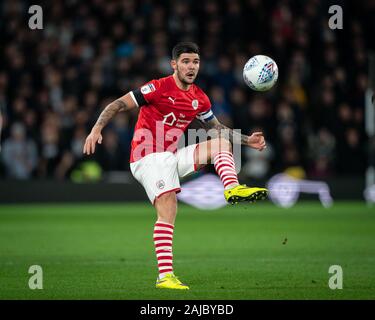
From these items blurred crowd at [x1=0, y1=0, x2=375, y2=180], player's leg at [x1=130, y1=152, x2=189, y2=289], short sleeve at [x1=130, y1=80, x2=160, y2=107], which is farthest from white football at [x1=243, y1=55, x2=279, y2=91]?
blurred crowd at [x1=0, y1=0, x2=375, y2=180]

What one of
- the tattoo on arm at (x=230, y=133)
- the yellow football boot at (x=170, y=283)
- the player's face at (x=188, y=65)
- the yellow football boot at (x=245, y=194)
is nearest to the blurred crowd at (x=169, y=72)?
the tattoo on arm at (x=230, y=133)

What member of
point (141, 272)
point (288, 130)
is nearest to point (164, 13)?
point (288, 130)

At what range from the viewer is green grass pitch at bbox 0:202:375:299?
9211 mm

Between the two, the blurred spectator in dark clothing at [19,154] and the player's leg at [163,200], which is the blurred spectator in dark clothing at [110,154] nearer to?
the blurred spectator in dark clothing at [19,154]

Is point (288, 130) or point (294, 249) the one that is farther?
point (288, 130)

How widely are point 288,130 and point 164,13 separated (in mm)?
4662

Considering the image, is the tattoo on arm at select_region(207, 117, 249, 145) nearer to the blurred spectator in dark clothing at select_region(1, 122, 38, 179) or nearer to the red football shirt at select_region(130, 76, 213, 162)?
the red football shirt at select_region(130, 76, 213, 162)

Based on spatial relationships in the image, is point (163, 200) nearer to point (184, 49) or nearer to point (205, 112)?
point (205, 112)

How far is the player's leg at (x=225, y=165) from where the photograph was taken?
889cm

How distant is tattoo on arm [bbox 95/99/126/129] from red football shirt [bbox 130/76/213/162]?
0.27 meters

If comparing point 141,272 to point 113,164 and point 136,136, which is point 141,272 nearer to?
point 136,136

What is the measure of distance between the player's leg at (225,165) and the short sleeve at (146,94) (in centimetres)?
68
